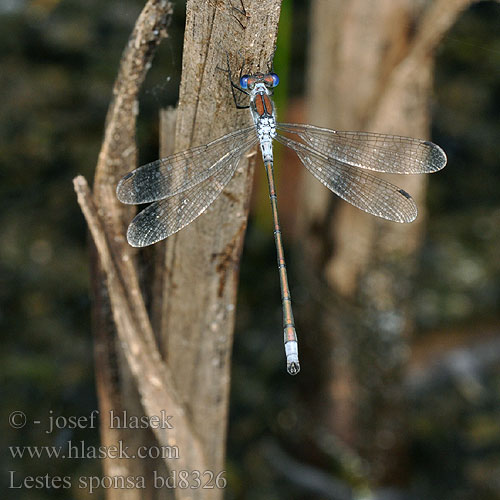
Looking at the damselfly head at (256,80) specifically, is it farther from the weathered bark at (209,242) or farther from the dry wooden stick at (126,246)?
the dry wooden stick at (126,246)

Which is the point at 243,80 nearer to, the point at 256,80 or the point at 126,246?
the point at 256,80

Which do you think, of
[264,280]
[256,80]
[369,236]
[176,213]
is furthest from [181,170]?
[264,280]

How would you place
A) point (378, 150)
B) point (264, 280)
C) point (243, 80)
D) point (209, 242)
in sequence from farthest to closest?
point (264, 280) < point (378, 150) < point (209, 242) < point (243, 80)

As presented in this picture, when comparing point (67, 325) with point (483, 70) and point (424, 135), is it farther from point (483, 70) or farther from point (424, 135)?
point (483, 70)

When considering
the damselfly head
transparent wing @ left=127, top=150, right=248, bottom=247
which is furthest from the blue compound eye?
transparent wing @ left=127, top=150, right=248, bottom=247

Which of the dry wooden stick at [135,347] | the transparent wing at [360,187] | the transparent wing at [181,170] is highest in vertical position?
the transparent wing at [360,187]

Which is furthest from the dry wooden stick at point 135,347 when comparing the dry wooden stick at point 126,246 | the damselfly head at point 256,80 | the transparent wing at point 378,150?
the transparent wing at point 378,150
